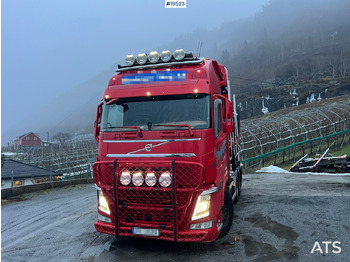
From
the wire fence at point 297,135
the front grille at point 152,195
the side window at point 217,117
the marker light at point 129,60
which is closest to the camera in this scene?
the front grille at point 152,195

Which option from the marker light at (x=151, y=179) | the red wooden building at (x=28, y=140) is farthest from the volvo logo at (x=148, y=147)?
the red wooden building at (x=28, y=140)

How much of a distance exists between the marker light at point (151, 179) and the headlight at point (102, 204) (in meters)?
0.99

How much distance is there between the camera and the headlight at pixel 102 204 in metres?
5.22

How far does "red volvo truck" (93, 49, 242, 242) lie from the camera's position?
4.80 meters

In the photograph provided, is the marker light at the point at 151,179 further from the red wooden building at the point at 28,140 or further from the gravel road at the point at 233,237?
the red wooden building at the point at 28,140

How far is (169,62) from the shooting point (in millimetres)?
5977

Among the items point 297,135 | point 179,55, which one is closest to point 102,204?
point 179,55

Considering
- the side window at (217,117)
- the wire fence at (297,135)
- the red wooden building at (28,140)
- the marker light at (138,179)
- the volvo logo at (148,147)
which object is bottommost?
the red wooden building at (28,140)

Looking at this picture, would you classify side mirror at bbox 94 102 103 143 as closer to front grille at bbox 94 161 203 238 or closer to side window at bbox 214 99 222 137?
front grille at bbox 94 161 203 238

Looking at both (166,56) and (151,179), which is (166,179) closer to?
(151,179)

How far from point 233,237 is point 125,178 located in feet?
9.06

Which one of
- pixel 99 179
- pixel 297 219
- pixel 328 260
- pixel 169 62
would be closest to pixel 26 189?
pixel 99 179

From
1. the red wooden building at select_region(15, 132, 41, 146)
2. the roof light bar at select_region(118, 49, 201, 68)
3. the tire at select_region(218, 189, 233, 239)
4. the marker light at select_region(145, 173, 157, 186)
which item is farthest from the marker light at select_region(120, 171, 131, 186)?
the red wooden building at select_region(15, 132, 41, 146)

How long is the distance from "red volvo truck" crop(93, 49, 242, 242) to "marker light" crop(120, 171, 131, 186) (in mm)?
18
